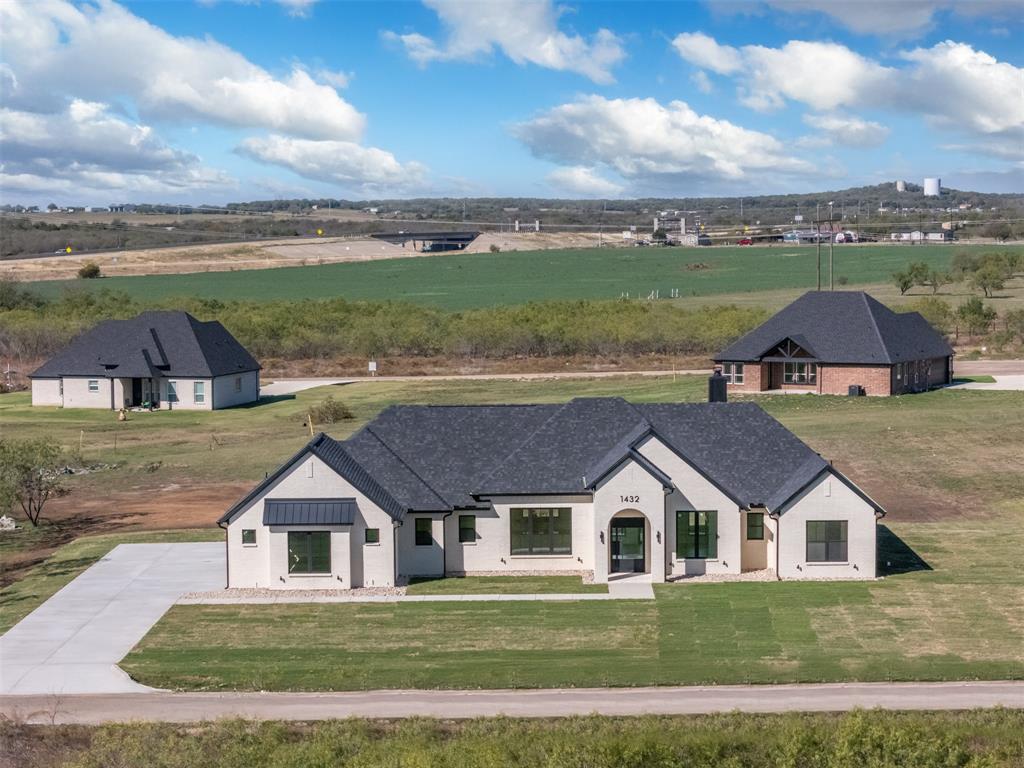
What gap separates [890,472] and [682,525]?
1766cm

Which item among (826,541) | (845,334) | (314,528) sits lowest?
(826,541)

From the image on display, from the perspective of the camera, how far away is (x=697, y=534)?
36.8 meters

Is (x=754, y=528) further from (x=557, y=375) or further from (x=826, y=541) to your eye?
(x=557, y=375)

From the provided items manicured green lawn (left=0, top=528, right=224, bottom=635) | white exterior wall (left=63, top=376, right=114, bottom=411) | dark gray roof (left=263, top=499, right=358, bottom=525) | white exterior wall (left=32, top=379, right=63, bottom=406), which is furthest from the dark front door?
white exterior wall (left=32, top=379, right=63, bottom=406)

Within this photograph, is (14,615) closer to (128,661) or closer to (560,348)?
(128,661)

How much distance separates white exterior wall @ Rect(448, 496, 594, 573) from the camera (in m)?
37.3

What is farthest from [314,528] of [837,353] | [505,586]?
[837,353]

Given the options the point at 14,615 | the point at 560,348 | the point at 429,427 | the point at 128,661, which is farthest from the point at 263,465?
the point at 560,348

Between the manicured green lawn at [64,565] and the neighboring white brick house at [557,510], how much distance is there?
5.19 m

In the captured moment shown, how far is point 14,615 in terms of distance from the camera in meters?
33.5

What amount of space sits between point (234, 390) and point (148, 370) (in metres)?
4.90

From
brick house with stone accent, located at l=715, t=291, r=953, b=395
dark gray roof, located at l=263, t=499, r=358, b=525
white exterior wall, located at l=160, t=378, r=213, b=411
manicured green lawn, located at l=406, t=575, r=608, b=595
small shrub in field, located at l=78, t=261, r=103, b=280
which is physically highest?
small shrub in field, located at l=78, t=261, r=103, b=280

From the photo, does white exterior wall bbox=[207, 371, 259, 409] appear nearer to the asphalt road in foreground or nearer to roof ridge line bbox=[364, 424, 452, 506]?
roof ridge line bbox=[364, 424, 452, 506]

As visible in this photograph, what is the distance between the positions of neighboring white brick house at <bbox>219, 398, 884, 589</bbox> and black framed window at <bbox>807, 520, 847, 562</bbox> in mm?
39
